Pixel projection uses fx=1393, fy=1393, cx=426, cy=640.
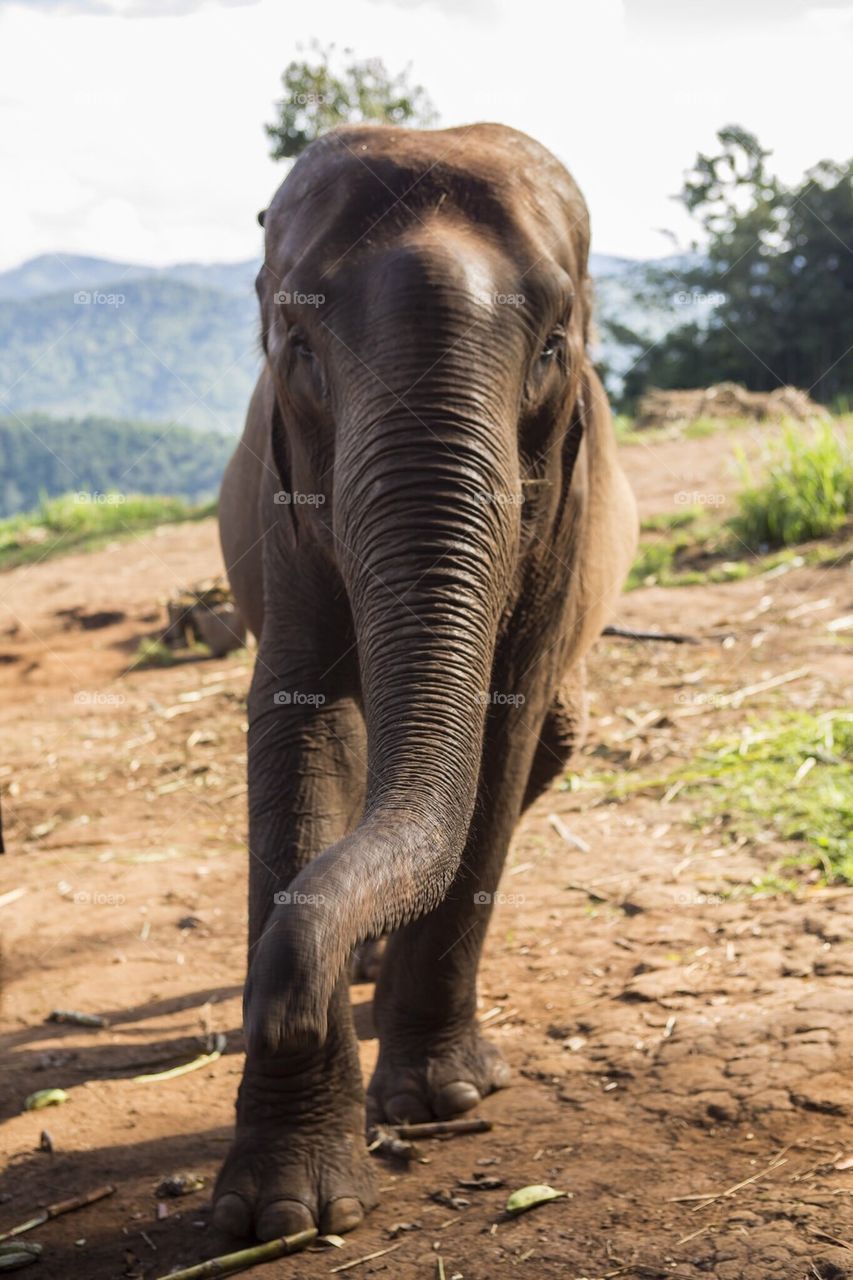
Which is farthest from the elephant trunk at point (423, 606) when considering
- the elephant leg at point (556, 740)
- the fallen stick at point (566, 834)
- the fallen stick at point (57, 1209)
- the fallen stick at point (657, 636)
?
the fallen stick at point (657, 636)

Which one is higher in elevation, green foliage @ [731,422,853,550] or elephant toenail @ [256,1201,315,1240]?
green foliage @ [731,422,853,550]

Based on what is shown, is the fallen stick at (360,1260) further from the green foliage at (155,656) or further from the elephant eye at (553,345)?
the green foliage at (155,656)

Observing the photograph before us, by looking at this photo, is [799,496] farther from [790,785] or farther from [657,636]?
[790,785]

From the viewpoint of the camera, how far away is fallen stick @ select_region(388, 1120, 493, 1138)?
4461 millimetres

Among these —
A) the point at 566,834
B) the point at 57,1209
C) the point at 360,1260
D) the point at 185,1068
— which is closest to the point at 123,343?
the point at 566,834

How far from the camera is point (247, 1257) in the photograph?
3.61 meters

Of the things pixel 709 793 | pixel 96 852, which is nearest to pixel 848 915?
pixel 709 793

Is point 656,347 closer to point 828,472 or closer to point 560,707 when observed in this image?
point 828,472

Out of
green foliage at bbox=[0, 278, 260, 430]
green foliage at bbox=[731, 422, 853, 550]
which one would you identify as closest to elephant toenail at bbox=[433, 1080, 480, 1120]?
green foliage at bbox=[731, 422, 853, 550]

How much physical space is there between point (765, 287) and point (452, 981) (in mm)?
26173

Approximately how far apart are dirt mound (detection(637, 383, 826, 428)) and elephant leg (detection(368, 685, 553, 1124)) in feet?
53.2

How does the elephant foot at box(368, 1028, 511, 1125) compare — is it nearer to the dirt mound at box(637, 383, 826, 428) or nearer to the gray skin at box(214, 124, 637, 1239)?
the gray skin at box(214, 124, 637, 1239)

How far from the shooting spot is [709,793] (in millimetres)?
7461

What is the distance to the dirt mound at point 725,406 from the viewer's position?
20281 millimetres
